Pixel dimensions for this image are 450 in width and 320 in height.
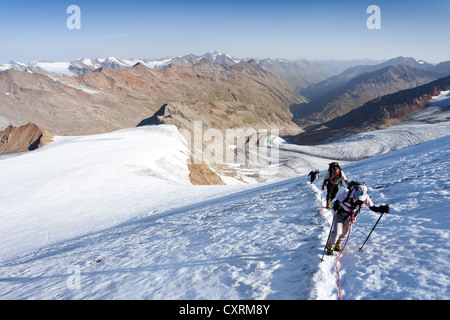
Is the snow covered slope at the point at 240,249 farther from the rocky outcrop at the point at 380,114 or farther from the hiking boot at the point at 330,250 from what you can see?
the rocky outcrop at the point at 380,114

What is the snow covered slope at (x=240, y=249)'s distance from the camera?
570cm

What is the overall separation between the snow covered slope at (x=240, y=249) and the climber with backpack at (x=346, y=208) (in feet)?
1.41

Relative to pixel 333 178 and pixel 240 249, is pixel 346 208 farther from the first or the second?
pixel 240 249

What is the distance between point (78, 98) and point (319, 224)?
173930 mm

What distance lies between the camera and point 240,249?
8117mm

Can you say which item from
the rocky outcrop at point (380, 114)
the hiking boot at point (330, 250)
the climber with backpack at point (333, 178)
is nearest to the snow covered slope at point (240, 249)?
the hiking boot at point (330, 250)

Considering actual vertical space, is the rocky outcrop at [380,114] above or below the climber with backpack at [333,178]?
above

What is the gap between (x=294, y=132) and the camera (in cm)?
16538

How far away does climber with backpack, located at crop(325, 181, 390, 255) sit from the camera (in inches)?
250

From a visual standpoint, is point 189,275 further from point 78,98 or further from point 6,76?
point 6,76

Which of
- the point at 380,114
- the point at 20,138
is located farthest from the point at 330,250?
the point at 380,114

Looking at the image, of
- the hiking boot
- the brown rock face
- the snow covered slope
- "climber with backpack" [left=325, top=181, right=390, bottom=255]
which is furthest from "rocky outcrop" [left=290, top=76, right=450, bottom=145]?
the hiking boot
